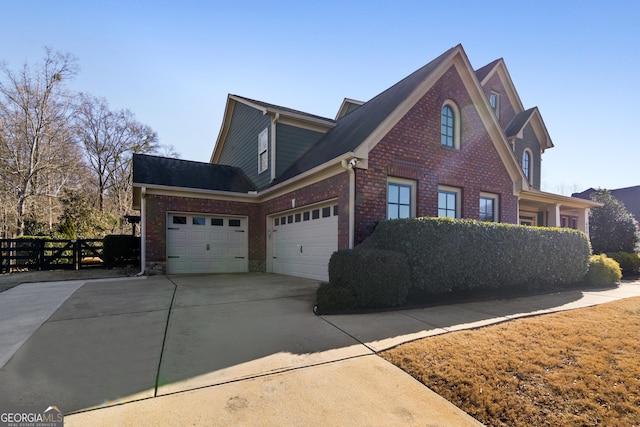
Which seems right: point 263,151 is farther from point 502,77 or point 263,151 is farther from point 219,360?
point 502,77

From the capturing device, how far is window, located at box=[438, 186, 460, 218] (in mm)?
9695

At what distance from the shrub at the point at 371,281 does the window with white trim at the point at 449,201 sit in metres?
4.26

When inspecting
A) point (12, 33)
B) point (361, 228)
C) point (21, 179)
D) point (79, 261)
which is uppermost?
point (12, 33)

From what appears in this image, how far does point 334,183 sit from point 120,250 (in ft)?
33.1

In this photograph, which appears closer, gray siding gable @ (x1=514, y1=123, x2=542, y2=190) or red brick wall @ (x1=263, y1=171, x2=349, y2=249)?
red brick wall @ (x1=263, y1=171, x2=349, y2=249)

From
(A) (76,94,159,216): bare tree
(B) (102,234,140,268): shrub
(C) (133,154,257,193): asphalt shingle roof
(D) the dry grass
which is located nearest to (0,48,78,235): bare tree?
(A) (76,94,159,216): bare tree

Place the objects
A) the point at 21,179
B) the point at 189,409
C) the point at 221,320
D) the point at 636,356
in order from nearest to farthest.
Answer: the point at 189,409
the point at 636,356
the point at 221,320
the point at 21,179

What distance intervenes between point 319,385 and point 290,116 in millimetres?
10951

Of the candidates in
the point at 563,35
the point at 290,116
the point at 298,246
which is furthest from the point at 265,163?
the point at 563,35

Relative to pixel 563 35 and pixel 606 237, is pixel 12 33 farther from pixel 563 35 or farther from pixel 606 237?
pixel 606 237

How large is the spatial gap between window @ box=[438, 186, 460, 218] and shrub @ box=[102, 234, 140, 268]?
40.1 ft

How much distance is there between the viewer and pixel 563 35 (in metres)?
8.34

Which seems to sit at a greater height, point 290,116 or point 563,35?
point 563,35

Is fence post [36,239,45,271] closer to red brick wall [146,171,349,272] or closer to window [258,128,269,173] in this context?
red brick wall [146,171,349,272]
